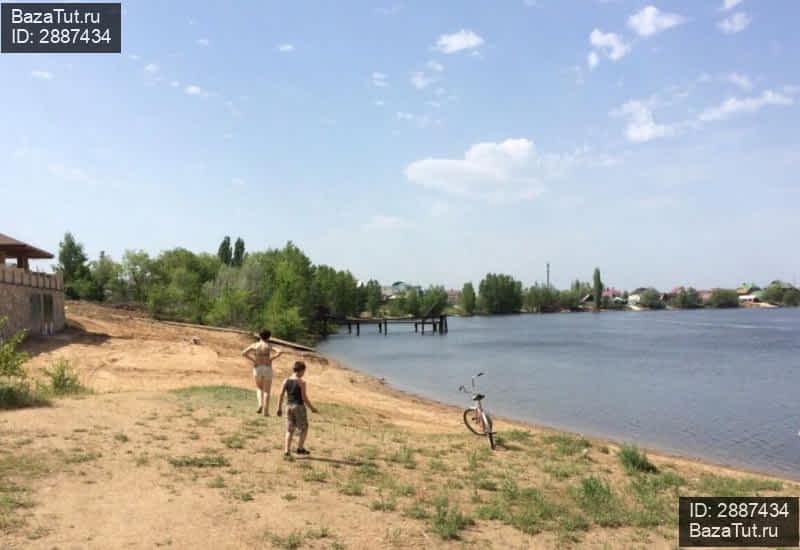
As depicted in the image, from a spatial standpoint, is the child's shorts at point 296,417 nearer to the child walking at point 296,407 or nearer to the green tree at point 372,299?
the child walking at point 296,407

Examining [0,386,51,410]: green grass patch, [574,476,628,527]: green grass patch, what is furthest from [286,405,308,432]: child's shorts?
[0,386,51,410]: green grass patch

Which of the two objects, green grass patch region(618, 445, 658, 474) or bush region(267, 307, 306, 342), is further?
bush region(267, 307, 306, 342)

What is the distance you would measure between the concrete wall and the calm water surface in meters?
17.9

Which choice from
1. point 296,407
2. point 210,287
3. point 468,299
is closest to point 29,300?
point 296,407

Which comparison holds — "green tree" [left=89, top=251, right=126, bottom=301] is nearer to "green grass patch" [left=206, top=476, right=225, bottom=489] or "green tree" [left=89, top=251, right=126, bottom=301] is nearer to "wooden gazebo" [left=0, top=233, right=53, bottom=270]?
"wooden gazebo" [left=0, top=233, right=53, bottom=270]

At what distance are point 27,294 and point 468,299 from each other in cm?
14268

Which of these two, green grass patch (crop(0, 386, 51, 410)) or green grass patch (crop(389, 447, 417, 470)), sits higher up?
green grass patch (crop(0, 386, 51, 410))

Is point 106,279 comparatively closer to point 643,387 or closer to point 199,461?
point 643,387

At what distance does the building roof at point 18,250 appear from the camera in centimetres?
2961

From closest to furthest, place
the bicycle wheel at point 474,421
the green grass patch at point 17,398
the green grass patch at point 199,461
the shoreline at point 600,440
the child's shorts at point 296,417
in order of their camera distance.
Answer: the green grass patch at point 199,461 → the child's shorts at point 296,417 → the green grass patch at point 17,398 → the bicycle wheel at point 474,421 → the shoreline at point 600,440

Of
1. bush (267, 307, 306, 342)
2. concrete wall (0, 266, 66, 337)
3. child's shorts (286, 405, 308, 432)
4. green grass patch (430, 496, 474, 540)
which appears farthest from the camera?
bush (267, 307, 306, 342)

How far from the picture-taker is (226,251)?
9538cm

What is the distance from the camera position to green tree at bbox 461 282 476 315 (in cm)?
16475

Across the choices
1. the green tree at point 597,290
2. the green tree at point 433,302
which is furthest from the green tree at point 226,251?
the green tree at point 597,290
